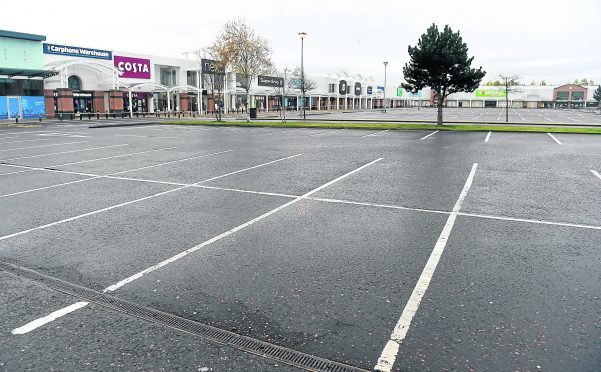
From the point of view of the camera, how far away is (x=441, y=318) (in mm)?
4055

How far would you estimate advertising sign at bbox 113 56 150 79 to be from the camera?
54.8m

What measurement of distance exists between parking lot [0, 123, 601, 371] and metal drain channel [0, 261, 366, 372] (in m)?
0.02

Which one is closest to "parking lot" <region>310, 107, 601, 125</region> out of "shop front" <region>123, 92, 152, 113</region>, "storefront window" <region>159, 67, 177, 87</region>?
"storefront window" <region>159, 67, 177, 87</region>

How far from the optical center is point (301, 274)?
5.07 metres

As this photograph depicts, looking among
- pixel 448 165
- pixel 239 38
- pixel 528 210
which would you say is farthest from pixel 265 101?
pixel 528 210

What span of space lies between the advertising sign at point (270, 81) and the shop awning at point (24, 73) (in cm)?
3382

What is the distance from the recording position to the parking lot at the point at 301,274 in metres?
3.55

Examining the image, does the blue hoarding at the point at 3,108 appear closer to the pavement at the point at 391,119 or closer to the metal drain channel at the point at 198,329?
the pavement at the point at 391,119

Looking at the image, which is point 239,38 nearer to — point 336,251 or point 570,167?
point 570,167

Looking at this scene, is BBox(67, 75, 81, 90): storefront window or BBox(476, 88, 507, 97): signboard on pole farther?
BBox(476, 88, 507, 97): signboard on pole

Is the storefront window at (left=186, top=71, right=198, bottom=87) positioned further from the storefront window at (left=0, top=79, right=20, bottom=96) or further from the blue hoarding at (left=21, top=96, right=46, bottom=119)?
the storefront window at (left=0, top=79, right=20, bottom=96)

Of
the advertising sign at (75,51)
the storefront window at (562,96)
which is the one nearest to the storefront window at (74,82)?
the advertising sign at (75,51)

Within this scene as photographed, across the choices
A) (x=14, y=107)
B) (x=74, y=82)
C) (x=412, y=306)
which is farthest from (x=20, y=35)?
(x=412, y=306)

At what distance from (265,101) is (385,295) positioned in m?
78.1
